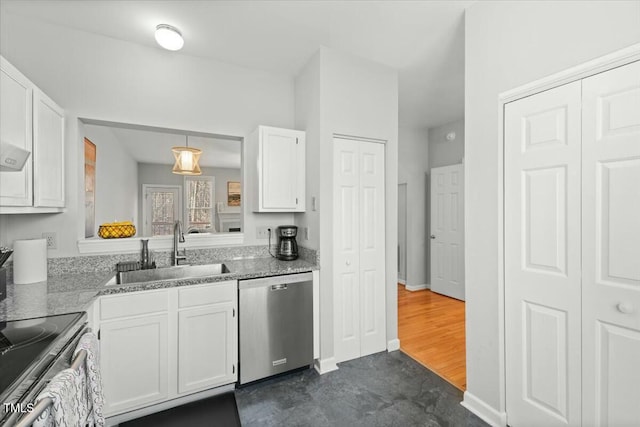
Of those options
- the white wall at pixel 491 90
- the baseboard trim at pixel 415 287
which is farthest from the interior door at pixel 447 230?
the white wall at pixel 491 90

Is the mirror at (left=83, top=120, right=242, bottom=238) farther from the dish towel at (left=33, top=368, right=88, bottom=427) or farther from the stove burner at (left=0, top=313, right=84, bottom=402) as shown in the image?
the dish towel at (left=33, top=368, right=88, bottom=427)

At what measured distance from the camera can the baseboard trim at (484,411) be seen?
173 cm

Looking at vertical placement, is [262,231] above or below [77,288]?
above

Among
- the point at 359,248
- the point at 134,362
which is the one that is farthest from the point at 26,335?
the point at 359,248

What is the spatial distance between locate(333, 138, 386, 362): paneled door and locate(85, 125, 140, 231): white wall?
3271 mm

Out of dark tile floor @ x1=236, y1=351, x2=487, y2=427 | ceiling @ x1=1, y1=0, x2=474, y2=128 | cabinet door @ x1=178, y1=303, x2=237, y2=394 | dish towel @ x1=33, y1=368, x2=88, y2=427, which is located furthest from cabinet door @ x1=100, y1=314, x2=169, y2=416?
ceiling @ x1=1, y1=0, x2=474, y2=128

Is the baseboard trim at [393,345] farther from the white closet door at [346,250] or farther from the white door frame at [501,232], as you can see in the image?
the white door frame at [501,232]

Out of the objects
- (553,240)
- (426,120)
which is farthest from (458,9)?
(426,120)

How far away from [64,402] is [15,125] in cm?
153

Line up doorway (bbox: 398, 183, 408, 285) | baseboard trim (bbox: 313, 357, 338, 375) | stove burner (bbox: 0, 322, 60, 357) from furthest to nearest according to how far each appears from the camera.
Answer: doorway (bbox: 398, 183, 408, 285)
baseboard trim (bbox: 313, 357, 338, 375)
stove burner (bbox: 0, 322, 60, 357)

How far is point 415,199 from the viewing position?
4891 millimetres

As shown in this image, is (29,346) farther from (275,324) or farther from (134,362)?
(275,324)

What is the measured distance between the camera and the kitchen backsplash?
212 cm

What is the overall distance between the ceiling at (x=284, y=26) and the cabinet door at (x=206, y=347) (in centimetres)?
216
